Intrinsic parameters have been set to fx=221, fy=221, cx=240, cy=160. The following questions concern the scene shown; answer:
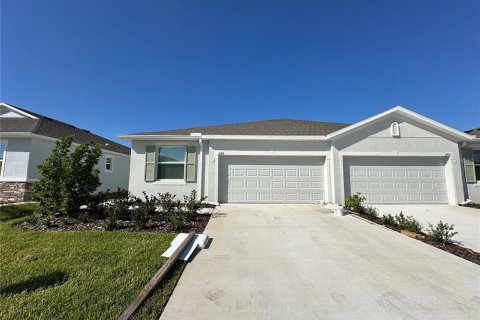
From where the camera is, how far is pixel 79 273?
3533 mm

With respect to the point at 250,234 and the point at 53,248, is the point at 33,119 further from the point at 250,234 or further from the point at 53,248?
the point at 250,234

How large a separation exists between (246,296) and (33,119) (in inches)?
658

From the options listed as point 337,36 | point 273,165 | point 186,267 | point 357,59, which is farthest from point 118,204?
point 357,59

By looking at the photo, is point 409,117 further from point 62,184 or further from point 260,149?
point 62,184

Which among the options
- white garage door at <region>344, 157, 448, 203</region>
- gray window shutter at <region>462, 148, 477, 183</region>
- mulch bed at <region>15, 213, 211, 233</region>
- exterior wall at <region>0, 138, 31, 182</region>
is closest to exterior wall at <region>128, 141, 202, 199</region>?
mulch bed at <region>15, 213, 211, 233</region>

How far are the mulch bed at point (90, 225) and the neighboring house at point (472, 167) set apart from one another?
39.5 feet

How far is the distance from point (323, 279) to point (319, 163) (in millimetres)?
7544

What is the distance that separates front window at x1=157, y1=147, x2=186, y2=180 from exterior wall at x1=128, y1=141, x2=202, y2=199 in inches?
10.8

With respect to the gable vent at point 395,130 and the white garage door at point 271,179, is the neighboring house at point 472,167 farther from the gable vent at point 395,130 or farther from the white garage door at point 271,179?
the white garage door at point 271,179

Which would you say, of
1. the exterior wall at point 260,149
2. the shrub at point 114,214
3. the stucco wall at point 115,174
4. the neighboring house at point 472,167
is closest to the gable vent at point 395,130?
the exterior wall at point 260,149

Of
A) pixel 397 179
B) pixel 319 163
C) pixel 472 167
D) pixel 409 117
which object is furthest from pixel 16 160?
pixel 472 167

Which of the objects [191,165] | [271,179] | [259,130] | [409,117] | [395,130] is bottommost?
[271,179]

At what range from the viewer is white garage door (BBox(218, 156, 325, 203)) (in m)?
10.1

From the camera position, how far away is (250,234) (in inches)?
223
